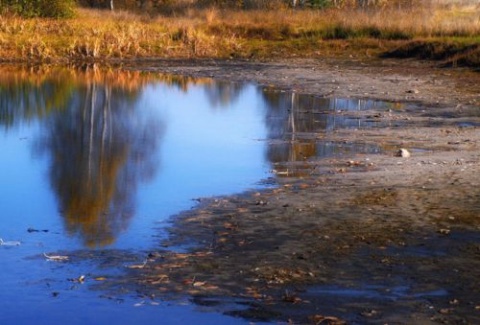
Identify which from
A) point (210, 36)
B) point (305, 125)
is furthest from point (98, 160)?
point (210, 36)

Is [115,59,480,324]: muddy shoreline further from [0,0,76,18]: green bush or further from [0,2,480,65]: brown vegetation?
[0,0,76,18]: green bush

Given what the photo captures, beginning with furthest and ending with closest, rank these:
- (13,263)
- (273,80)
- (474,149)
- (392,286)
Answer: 1. (273,80)
2. (474,149)
3. (13,263)
4. (392,286)

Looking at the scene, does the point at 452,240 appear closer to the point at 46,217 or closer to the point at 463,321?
the point at 463,321

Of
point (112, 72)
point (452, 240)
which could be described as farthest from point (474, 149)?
point (112, 72)

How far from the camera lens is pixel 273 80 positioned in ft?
96.6

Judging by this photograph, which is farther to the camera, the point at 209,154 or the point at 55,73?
the point at 55,73

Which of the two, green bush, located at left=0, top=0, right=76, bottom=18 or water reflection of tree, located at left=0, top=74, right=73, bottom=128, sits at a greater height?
green bush, located at left=0, top=0, right=76, bottom=18

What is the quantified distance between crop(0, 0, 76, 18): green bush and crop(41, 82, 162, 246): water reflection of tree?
20.0m

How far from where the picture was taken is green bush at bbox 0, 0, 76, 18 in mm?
41906

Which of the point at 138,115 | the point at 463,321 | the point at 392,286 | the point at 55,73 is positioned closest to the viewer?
the point at 463,321

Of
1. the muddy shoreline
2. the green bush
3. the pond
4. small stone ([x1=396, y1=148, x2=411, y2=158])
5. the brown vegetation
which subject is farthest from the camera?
the green bush

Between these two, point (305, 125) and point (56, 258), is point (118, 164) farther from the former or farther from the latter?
point (56, 258)

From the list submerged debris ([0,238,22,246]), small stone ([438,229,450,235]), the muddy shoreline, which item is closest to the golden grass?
the muddy shoreline

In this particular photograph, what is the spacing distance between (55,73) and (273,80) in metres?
7.70
